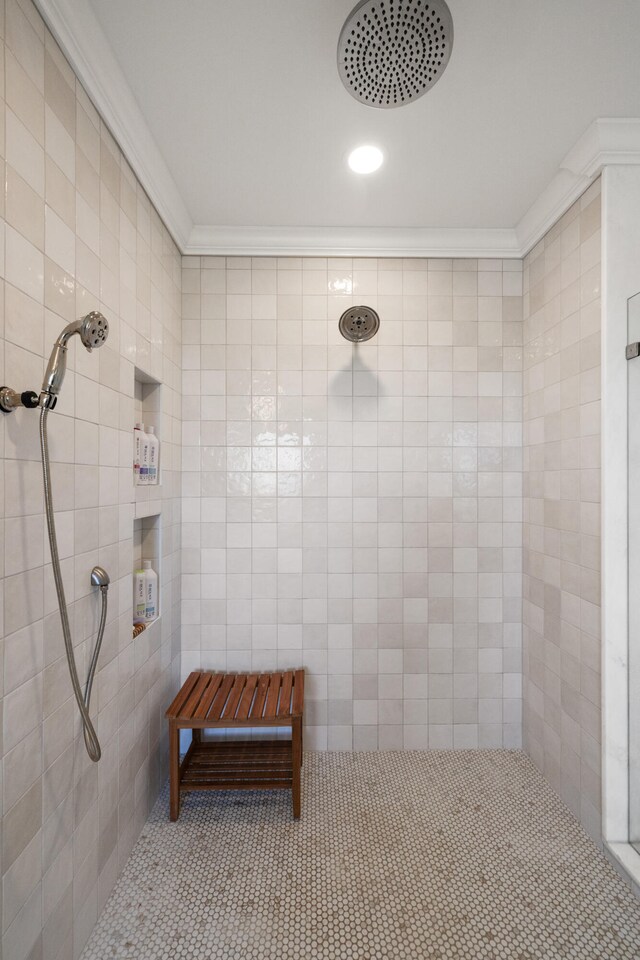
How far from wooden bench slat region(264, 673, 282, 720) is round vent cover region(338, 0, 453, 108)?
203 cm

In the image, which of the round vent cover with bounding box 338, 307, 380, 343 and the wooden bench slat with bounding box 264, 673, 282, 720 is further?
the round vent cover with bounding box 338, 307, 380, 343

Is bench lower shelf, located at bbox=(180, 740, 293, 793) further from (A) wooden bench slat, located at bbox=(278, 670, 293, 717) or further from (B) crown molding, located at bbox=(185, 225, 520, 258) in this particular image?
(B) crown molding, located at bbox=(185, 225, 520, 258)

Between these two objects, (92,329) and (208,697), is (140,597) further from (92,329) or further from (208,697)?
(92,329)

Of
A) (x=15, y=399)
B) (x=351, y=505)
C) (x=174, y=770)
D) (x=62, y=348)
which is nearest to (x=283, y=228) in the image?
(x=351, y=505)

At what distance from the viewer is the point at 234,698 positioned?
1.85 meters

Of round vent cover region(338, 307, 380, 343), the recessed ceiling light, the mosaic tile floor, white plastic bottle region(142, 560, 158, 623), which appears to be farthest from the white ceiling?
the mosaic tile floor

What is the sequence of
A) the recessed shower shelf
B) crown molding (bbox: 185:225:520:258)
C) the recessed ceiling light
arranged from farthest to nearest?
crown molding (bbox: 185:225:520:258) → the recessed shower shelf → the recessed ceiling light

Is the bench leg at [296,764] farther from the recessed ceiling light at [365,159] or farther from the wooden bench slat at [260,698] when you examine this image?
the recessed ceiling light at [365,159]

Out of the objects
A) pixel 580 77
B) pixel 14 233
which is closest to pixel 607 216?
pixel 580 77

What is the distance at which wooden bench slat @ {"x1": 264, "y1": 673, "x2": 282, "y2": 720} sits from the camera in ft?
5.62

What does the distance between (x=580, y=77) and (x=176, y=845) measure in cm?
283

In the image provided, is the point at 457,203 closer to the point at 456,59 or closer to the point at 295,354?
the point at 456,59

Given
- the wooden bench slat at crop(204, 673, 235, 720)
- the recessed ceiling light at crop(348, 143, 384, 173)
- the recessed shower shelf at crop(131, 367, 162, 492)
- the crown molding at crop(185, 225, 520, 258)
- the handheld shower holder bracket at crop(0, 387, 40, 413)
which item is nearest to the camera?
the handheld shower holder bracket at crop(0, 387, 40, 413)

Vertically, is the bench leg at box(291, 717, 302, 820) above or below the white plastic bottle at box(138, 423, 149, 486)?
below
